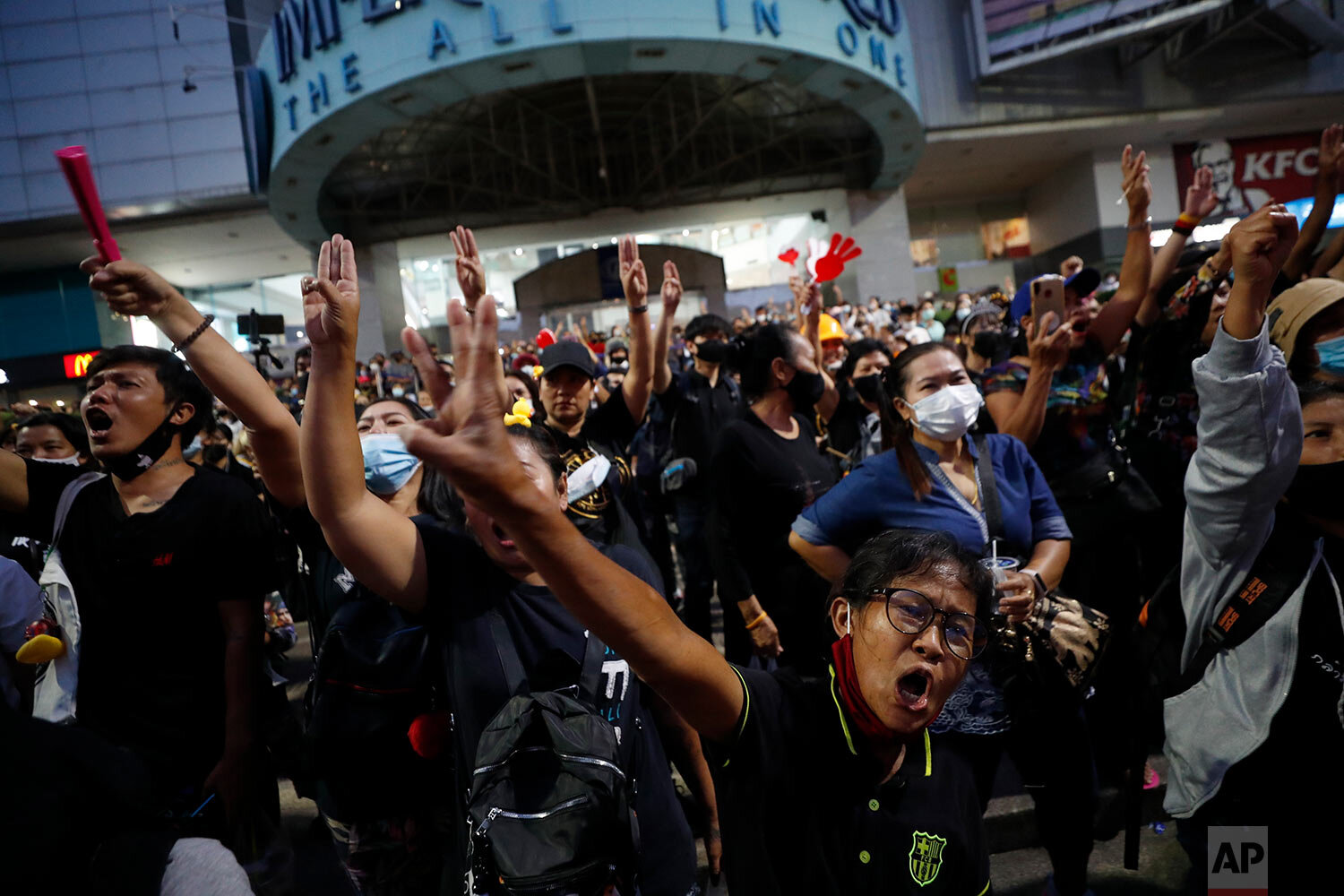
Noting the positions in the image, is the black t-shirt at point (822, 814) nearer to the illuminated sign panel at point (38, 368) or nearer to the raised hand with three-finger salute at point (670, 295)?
the raised hand with three-finger salute at point (670, 295)

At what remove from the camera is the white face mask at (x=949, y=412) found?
8.32 ft

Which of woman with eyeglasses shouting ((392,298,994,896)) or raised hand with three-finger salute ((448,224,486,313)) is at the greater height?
raised hand with three-finger salute ((448,224,486,313))

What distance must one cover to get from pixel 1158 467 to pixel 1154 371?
0.44 meters

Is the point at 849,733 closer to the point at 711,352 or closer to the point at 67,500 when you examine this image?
the point at 67,500

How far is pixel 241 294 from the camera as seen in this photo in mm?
31094

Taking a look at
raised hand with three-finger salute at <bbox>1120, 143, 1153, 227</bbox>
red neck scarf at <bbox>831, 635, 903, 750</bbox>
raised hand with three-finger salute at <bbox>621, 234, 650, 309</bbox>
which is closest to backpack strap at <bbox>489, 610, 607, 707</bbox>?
red neck scarf at <bbox>831, 635, 903, 750</bbox>

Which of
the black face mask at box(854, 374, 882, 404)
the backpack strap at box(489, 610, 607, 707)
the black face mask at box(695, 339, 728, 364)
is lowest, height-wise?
the backpack strap at box(489, 610, 607, 707)

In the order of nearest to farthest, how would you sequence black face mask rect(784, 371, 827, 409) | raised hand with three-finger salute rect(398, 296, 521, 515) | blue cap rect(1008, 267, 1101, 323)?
raised hand with three-finger salute rect(398, 296, 521, 515) < black face mask rect(784, 371, 827, 409) < blue cap rect(1008, 267, 1101, 323)

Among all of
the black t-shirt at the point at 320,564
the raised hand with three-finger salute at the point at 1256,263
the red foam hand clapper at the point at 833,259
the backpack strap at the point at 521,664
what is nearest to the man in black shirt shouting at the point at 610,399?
the black t-shirt at the point at 320,564

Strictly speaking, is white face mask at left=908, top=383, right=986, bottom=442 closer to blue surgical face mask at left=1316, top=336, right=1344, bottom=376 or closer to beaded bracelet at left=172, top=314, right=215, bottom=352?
blue surgical face mask at left=1316, top=336, right=1344, bottom=376

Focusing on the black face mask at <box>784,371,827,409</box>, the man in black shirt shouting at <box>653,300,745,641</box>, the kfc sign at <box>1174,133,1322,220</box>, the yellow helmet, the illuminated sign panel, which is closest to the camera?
the black face mask at <box>784,371,827,409</box>

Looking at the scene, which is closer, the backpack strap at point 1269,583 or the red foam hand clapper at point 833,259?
the backpack strap at point 1269,583

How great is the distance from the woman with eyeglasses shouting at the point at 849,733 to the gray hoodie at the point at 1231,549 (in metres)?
0.66

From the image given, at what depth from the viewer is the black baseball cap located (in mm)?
3869
